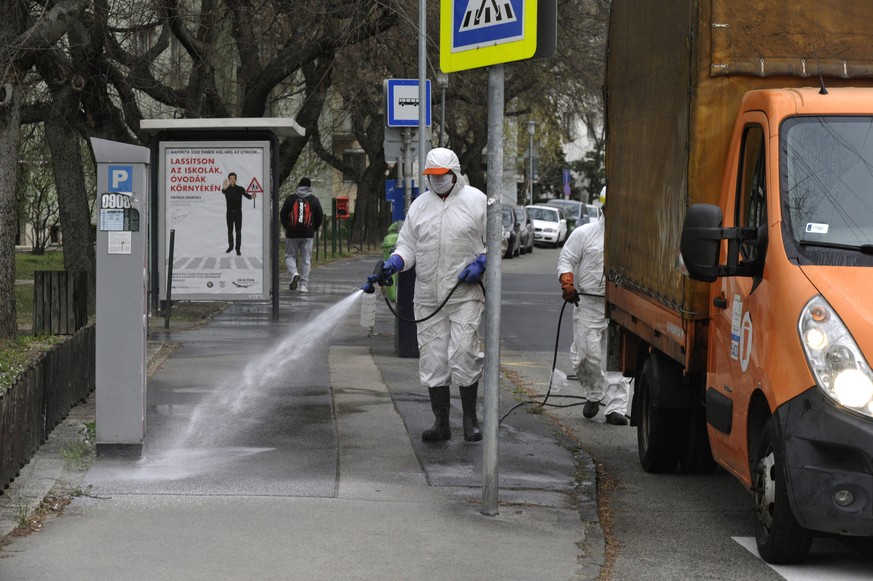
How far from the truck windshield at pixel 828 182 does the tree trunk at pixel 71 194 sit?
13380 millimetres

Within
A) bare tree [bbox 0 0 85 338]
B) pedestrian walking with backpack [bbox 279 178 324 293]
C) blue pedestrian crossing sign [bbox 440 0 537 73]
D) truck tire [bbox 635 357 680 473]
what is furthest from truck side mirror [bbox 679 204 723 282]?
pedestrian walking with backpack [bbox 279 178 324 293]

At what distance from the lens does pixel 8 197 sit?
1423 cm

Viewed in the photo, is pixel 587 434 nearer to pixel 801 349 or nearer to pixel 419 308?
pixel 419 308

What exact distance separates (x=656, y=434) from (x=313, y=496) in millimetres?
2232

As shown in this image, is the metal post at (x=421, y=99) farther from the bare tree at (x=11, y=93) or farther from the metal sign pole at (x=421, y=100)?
the bare tree at (x=11, y=93)

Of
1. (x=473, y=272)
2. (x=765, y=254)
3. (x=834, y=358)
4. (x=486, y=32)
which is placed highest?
(x=486, y=32)

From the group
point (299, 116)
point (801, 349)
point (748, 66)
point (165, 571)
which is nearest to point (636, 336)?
point (748, 66)

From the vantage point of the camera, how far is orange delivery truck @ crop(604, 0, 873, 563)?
229 inches

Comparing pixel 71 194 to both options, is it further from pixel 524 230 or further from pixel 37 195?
pixel 524 230

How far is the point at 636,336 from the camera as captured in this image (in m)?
9.58

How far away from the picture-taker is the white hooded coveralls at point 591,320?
433 inches

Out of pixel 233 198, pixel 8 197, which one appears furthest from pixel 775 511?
pixel 233 198

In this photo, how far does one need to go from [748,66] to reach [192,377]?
21.9ft

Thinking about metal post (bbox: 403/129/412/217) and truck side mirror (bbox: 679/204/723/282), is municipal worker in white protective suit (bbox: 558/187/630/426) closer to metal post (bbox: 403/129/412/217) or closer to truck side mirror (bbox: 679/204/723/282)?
truck side mirror (bbox: 679/204/723/282)
